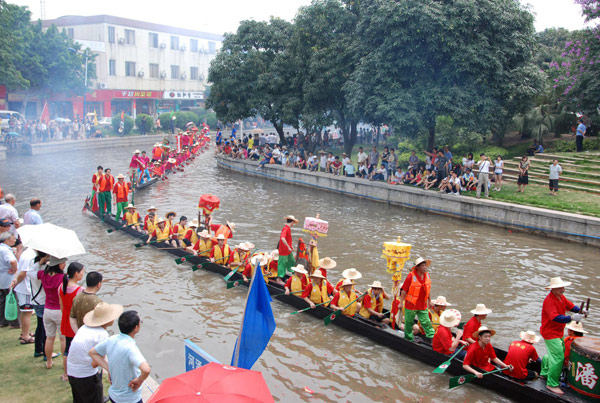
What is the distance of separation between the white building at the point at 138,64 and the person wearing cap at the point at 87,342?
47.2 metres

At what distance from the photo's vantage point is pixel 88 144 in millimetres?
39531

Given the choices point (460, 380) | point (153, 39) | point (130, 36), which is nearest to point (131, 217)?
point (460, 380)

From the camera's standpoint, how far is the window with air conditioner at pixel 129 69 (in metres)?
55.9

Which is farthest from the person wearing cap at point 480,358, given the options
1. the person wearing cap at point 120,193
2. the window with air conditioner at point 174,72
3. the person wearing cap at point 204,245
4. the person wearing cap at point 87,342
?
the window with air conditioner at point 174,72

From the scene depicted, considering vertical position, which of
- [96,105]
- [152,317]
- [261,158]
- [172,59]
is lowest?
[152,317]

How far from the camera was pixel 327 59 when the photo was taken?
82.9ft

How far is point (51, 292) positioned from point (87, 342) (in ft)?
5.37

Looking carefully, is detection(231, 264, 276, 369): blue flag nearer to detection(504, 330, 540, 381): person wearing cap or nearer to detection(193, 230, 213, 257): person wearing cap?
detection(504, 330, 540, 381): person wearing cap

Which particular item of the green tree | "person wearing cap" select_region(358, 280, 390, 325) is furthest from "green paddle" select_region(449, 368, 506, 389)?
the green tree

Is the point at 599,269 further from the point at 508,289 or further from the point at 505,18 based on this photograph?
the point at 505,18

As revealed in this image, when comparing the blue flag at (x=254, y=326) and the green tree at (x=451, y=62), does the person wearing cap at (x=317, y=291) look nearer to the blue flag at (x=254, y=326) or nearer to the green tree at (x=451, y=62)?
the blue flag at (x=254, y=326)

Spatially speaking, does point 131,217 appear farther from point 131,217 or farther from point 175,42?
point 175,42

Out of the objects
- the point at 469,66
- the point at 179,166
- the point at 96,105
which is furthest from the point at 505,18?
the point at 96,105

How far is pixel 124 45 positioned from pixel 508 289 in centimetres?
5212
